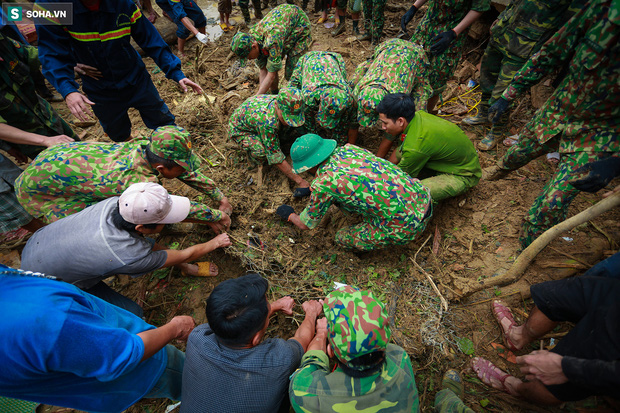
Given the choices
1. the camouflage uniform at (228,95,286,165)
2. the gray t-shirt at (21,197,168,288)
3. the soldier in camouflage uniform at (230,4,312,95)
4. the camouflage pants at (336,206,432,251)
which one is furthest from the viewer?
the soldier in camouflage uniform at (230,4,312,95)

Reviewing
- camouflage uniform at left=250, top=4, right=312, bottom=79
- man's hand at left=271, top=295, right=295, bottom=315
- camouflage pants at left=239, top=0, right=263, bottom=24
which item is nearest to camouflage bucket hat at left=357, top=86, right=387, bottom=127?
camouflage uniform at left=250, top=4, right=312, bottom=79

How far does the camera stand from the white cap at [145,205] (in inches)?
81.4

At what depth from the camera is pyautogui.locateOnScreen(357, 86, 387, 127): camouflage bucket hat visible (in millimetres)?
3414

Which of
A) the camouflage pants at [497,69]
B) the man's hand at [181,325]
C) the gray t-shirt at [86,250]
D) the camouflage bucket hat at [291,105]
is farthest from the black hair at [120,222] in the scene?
the camouflage pants at [497,69]

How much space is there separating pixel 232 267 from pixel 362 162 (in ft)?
6.56

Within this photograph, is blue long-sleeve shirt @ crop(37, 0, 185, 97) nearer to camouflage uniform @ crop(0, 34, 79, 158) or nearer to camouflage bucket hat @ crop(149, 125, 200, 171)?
camouflage uniform @ crop(0, 34, 79, 158)

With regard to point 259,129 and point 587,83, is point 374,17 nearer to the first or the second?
point 259,129

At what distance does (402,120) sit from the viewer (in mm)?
3152

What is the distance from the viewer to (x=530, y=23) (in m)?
3.14

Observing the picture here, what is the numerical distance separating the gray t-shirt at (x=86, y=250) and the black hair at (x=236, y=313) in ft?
2.93

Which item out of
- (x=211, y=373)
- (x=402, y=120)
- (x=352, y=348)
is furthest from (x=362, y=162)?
(x=211, y=373)

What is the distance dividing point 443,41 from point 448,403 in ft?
13.9

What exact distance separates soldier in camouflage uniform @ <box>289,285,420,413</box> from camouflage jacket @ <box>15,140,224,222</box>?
6.05ft

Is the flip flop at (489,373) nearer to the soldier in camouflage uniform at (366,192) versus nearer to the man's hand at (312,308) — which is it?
the soldier in camouflage uniform at (366,192)
